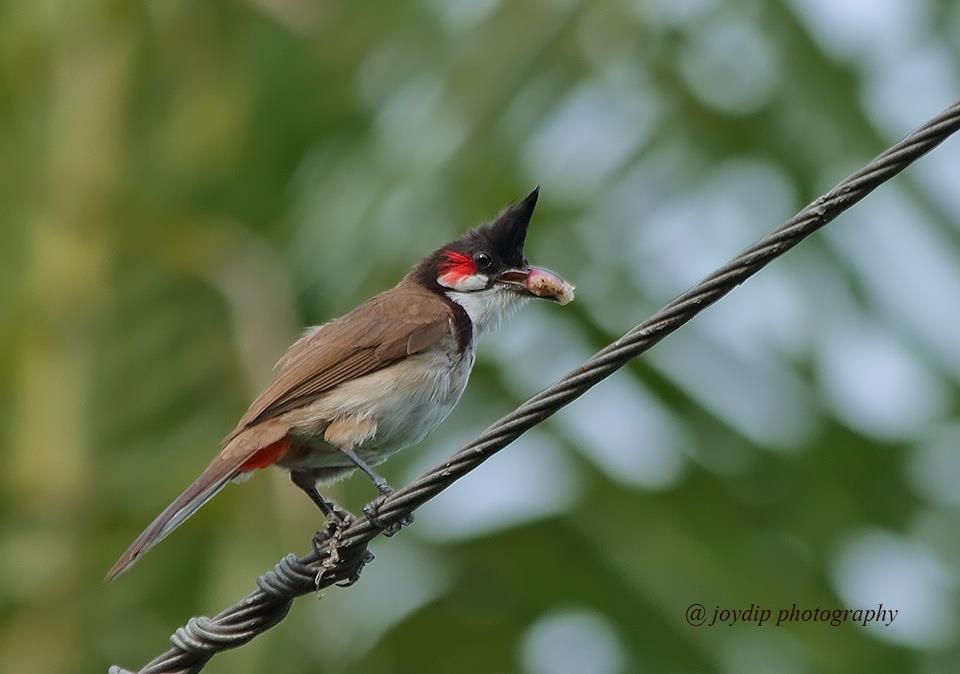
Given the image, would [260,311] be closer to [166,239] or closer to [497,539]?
[166,239]

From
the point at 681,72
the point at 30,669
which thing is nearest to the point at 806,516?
the point at 681,72

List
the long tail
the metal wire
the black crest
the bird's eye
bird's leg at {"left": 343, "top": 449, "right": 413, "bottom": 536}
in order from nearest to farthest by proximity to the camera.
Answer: the metal wire, bird's leg at {"left": 343, "top": 449, "right": 413, "bottom": 536}, the long tail, the black crest, the bird's eye

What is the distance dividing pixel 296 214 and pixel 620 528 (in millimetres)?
1938

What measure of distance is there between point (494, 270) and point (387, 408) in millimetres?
778

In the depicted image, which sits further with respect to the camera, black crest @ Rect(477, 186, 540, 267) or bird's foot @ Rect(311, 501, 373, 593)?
black crest @ Rect(477, 186, 540, 267)

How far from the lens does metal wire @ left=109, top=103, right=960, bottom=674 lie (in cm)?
334

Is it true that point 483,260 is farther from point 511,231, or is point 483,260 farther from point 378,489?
point 378,489

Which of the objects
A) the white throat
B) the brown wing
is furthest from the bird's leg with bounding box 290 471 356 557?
the white throat

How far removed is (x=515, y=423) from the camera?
3561 mm

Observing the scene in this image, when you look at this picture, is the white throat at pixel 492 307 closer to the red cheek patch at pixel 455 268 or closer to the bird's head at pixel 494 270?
the bird's head at pixel 494 270

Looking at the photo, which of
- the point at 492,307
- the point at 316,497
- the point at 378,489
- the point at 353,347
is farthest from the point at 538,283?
the point at 316,497

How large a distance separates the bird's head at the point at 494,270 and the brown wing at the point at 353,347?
14 centimetres

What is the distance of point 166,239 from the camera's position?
636 cm

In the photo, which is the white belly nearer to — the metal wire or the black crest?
the black crest
